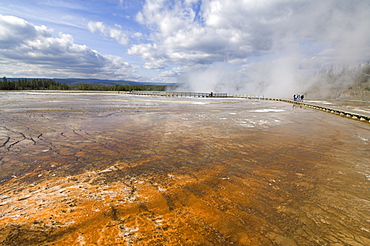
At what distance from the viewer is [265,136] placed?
32.4 ft

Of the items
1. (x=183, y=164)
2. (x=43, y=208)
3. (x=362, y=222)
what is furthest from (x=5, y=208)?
(x=362, y=222)

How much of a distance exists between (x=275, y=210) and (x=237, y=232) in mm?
1093

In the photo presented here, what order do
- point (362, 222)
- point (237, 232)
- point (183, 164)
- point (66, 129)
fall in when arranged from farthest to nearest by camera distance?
point (66, 129)
point (183, 164)
point (362, 222)
point (237, 232)

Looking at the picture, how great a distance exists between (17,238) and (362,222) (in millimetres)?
5743

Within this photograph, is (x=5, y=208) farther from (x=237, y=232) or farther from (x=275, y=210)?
(x=275, y=210)

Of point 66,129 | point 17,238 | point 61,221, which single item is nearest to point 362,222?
point 61,221

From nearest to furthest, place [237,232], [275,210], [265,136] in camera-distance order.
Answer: [237,232] < [275,210] < [265,136]

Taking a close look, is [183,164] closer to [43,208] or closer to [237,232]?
[237,232]

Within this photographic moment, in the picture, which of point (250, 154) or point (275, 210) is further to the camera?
point (250, 154)

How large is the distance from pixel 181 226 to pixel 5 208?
333 cm

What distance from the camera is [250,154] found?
7.00 m

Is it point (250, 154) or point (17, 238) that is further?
point (250, 154)

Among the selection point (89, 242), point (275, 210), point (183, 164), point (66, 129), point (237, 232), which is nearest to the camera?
point (89, 242)

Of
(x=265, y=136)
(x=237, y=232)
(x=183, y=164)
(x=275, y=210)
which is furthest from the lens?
(x=265, y=136)
